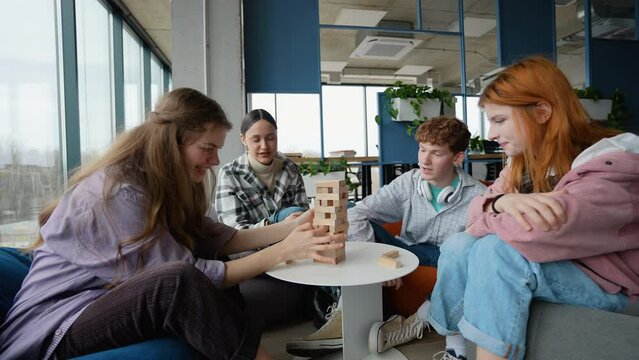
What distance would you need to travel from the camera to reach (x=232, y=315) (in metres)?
1.06

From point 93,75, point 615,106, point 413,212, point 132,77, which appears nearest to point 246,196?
point 413,212

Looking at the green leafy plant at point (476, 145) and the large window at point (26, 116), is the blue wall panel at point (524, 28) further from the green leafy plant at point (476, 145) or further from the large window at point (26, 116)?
the large window at point (26, 116)

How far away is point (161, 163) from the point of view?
1.21 metres

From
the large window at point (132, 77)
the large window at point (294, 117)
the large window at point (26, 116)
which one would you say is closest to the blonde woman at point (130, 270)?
the large window at point (26, 116)

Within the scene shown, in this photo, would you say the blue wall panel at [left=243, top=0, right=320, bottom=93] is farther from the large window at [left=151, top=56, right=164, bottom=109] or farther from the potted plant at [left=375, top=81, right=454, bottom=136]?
the large window at [left=151, top=56, right=164, bottom=109]

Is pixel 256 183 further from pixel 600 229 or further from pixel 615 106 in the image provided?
pixel 615 106

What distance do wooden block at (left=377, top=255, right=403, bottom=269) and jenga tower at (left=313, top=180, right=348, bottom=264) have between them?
0.52 feet

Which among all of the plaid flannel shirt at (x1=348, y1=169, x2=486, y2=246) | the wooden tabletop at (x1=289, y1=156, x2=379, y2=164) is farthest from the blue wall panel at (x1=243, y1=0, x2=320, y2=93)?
the plaid flannel shirt at (x1=348, y1=169, x2=486, y2=246)

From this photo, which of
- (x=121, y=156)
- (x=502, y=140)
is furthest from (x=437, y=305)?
(x=121, y=156)

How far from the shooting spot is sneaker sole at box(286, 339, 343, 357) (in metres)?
→ 1.59

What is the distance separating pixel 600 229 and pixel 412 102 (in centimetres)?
299

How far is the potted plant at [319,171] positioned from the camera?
3611 millimetres

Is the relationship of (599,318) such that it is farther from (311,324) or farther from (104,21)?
(104,21)

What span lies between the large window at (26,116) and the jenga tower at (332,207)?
202 centimetres
